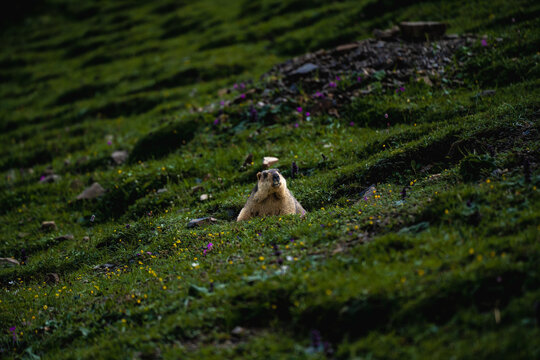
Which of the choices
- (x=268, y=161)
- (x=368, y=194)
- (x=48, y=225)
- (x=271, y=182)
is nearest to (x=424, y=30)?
(x=268, y=161)

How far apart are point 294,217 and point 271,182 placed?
0.99 metres

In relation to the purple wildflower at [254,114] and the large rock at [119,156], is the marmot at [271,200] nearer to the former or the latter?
the purple wildflower at [254,114]

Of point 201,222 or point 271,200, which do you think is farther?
point 201,222

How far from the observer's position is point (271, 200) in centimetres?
920

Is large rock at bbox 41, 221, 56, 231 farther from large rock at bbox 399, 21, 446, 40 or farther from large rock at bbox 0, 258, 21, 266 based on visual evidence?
large rock at bbox 399, 21, 446, 40

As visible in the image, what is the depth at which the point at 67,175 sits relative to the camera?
15219 mm

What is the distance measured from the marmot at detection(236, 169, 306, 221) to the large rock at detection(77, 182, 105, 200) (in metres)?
6.12

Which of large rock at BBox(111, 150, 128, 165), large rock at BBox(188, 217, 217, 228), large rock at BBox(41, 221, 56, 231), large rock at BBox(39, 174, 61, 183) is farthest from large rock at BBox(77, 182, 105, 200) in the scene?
large rock at BBox(188, 217, 217, 228)

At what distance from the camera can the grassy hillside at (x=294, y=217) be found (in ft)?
16.7

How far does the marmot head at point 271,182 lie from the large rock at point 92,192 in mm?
6539

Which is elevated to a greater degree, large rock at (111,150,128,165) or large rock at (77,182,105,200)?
large rock at (111,150,128,165)

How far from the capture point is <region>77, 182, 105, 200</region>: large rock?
13.2 m

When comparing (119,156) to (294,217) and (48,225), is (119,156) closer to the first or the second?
(48,225)

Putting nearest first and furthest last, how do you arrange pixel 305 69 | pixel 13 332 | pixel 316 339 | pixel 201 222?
1. pixel 316 339
2. pixel 13 332
3. pixel 201 222
4. pixel 305 69
